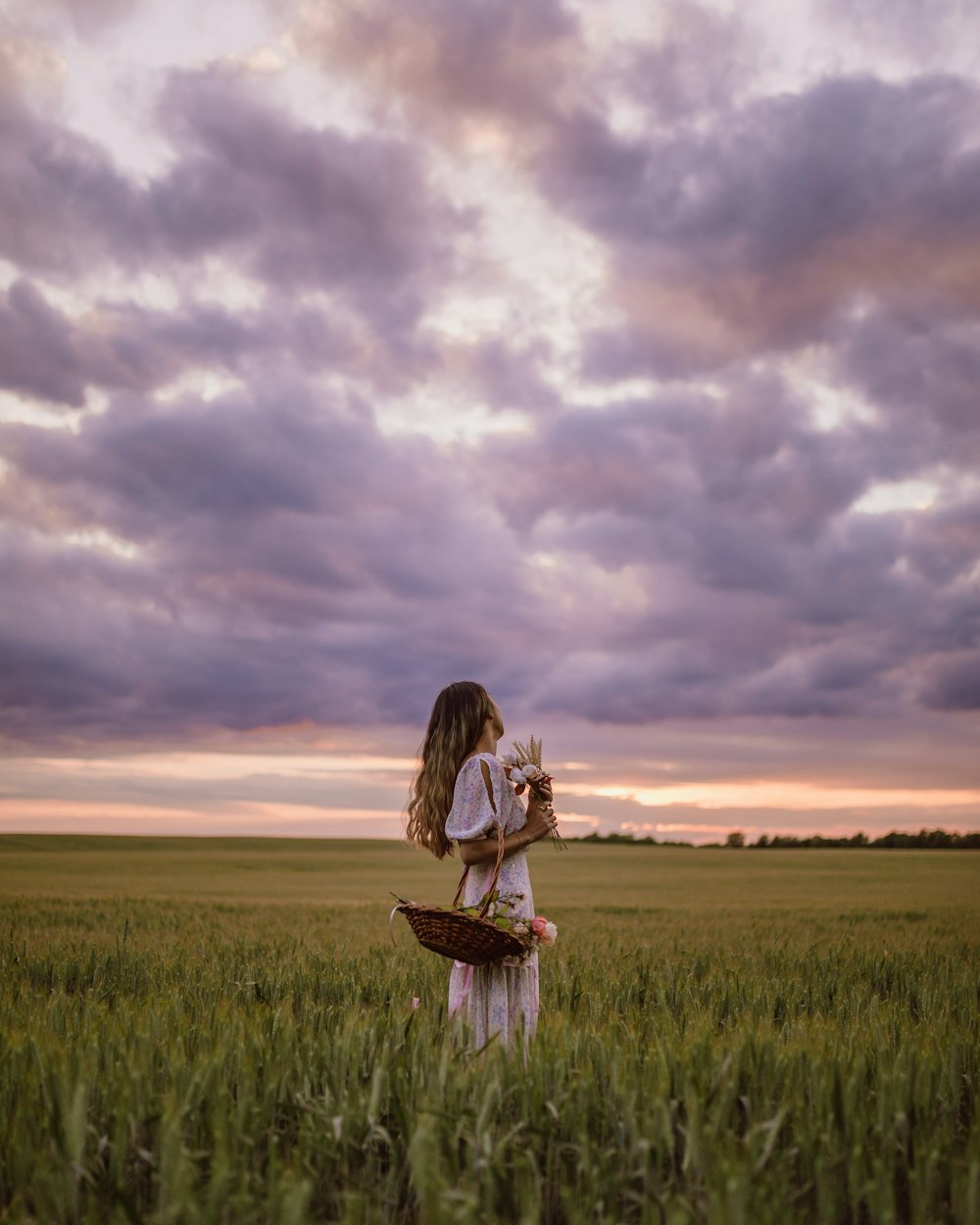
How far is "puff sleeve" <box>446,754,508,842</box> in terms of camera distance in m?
5.12

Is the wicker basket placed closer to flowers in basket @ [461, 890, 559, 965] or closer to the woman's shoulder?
flowers in basket @ [461, 890, 559, 965]

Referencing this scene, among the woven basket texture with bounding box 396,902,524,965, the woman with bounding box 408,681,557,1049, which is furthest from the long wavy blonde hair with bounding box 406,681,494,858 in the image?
the woven basket texture with bounding box 396,902,524,965

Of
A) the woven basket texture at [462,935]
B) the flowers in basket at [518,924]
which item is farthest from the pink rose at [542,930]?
the woven basket texture at [462,935]

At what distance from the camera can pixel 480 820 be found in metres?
5.14

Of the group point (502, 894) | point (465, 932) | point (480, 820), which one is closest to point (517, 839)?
point (480, 820)

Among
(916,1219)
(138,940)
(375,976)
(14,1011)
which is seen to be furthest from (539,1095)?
(138,940)

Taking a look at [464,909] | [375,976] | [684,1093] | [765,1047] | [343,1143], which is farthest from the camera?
[375,976]

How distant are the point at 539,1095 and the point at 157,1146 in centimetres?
129

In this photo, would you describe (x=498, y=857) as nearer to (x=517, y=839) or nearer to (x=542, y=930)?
(x=517, y=839)

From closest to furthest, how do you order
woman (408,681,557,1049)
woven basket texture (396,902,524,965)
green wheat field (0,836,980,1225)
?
green wheat field (0,836,980,1225), woven basket texture (396,902,524,965), woman (408,681,557,1049)

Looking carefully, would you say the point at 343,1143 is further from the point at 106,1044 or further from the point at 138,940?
the point at 138,940

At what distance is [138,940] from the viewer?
12.0m

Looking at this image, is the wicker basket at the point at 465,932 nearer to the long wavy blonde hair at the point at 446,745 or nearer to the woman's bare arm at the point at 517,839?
the woman's bare arm at the point at 517,839

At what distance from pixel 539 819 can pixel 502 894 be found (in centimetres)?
47
